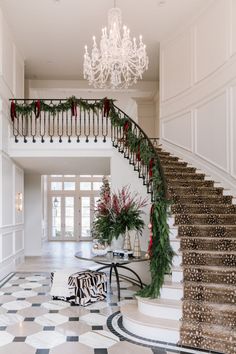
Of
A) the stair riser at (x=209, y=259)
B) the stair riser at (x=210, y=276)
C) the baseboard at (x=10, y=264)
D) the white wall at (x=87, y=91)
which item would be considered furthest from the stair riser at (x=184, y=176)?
the white wall at (x=87, y=91)

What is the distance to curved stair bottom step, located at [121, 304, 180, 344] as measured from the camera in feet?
13.3

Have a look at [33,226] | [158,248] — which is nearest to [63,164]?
[33,226]

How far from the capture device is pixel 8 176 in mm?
8312

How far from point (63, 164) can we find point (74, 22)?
12.0 ft

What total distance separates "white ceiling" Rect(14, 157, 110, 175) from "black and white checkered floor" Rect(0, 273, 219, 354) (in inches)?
136

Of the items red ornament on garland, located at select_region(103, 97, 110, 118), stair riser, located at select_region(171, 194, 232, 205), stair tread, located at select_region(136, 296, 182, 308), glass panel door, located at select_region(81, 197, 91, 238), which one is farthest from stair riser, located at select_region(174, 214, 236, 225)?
glass panel door, located at select_region(81, 197, 91, 238)

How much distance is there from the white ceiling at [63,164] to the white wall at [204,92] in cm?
201

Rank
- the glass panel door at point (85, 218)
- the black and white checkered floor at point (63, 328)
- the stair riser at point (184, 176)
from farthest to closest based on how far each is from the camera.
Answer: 1. the glass panel door at point (85, 218)
2. the stair riser at point (184, 176)
3. the black and white checkered floor at point (63, 328)

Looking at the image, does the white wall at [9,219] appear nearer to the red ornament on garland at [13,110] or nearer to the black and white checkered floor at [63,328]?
the red ornament on garland at [13,110]

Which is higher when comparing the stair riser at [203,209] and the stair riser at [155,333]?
the stair riser at [203,209]

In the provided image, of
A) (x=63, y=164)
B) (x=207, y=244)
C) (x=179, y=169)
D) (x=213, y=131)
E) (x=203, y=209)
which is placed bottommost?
(x=207, y=244)

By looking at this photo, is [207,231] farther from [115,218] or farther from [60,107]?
[60,107]

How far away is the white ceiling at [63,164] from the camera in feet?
28.9

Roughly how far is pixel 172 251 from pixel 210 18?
18.8 ft
